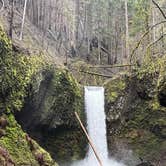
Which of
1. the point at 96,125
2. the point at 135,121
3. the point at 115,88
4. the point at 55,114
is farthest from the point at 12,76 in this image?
the point at 135,121

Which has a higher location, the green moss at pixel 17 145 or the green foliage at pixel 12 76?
the green foliage at pixel 12 76

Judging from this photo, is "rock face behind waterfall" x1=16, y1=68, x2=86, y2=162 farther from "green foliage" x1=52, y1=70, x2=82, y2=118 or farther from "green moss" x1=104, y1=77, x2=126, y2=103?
"green moss" x1=104, y1=77, x2=126, y2=103

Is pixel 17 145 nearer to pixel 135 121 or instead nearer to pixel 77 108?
pixel 77 108

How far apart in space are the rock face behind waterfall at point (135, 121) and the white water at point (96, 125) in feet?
1.06

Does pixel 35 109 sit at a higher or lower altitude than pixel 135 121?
higher

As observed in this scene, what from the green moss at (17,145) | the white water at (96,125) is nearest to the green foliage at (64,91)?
the white water at (96,125)

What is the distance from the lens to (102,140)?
17.6 meters

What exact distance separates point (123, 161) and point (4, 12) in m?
10.9

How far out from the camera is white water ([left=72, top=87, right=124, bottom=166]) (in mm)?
17047

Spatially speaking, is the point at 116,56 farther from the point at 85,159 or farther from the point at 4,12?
the point at 85,159

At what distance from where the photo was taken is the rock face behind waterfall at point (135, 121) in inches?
681

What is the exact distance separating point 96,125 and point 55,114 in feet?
9.23

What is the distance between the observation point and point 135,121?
17891 millimetres

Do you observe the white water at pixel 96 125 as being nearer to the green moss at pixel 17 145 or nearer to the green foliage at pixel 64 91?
the green foliage at pixel 64 91
